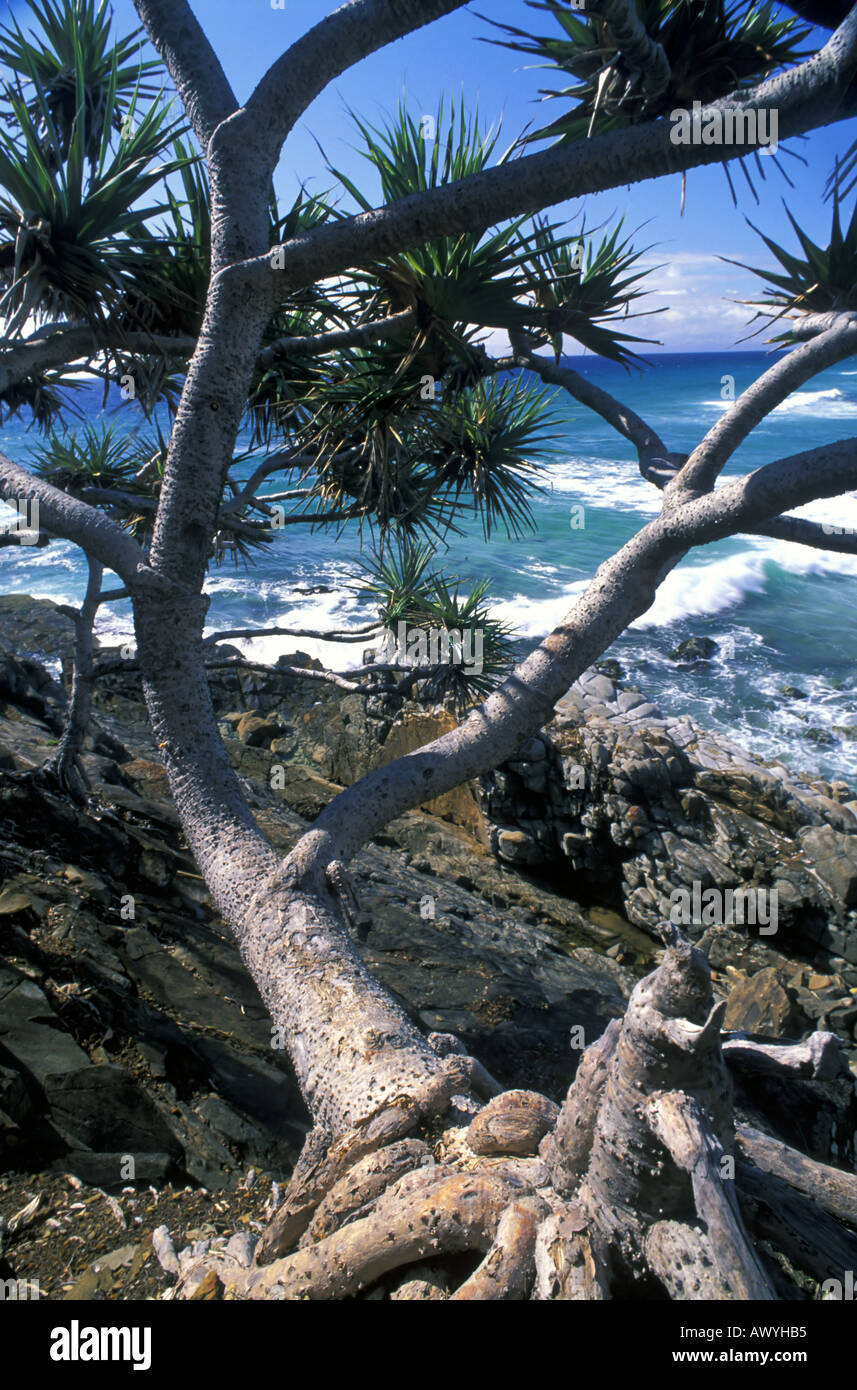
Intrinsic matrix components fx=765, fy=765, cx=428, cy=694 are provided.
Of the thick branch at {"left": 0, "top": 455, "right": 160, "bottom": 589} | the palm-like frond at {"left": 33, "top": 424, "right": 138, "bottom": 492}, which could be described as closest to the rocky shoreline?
the thick branch at {"left": 0, "top": 455, "right": 160, "bottom": 589}

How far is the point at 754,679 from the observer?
55.6 ft

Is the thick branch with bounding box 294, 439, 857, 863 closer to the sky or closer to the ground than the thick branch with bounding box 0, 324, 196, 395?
closer to the ground

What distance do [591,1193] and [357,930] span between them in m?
4.12

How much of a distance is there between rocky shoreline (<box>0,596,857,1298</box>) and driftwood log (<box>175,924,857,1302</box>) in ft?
2.39

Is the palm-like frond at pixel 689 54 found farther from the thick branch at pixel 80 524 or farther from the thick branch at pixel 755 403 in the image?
the thick branch at pixel 80 524

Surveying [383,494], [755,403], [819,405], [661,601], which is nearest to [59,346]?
[383,494]

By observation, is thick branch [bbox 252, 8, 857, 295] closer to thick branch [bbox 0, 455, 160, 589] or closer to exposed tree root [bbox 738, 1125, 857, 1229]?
thick branch [bbox 0, 455, 160, 589]

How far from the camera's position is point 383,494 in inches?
181

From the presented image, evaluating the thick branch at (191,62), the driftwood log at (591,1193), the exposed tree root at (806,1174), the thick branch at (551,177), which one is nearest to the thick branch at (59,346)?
the thick branch at (191,62)

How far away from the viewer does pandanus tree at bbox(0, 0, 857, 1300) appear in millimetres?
1445

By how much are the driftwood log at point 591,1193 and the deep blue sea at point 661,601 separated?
25.9 ft

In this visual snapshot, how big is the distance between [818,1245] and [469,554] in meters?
25.5
